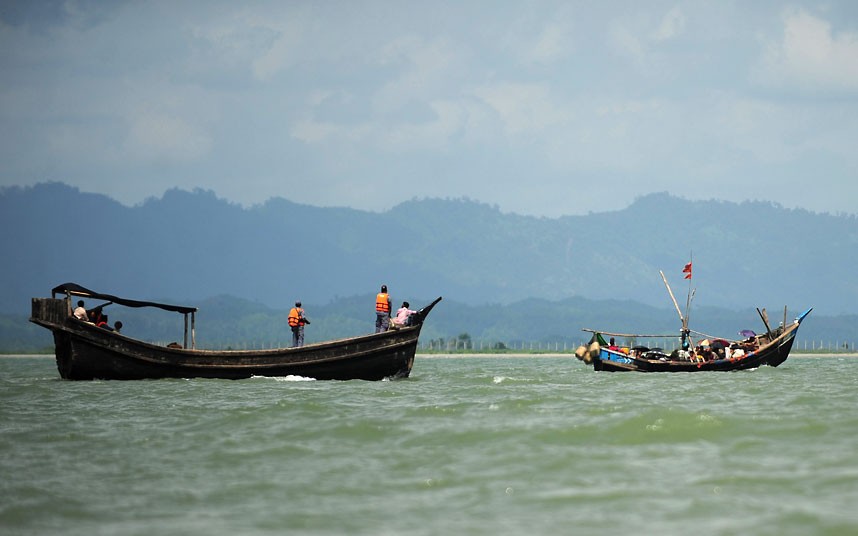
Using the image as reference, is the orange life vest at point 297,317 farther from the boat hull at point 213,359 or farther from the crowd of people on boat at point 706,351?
the crowd of people on boat at point 706,351

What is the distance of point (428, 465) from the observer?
1845 centimetres

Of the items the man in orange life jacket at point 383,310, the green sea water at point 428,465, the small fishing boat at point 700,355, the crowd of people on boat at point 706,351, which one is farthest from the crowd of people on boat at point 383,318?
the crowd of people on boat at point 706,351

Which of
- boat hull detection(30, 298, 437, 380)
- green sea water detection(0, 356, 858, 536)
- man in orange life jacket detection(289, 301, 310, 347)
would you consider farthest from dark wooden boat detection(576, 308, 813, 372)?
green sea water detection(0, 356, 858, 536)

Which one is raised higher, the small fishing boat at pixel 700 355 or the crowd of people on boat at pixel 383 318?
the crowd of people on boat at pixel 383 318

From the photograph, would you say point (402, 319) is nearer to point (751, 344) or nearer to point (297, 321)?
point (297, 321)

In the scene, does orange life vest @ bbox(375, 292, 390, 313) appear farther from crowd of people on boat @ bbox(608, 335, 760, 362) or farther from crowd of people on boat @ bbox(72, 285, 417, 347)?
crowd of people on boat @ bbox(608, 335, 760, 362)

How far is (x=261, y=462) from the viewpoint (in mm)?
18891

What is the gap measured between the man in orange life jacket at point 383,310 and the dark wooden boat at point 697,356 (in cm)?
1102

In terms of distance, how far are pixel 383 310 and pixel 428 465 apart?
17633 millimetres

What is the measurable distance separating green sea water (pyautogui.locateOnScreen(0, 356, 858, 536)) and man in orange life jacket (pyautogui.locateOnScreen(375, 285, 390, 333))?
5867mm

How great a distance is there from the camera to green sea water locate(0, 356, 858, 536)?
1450 cm

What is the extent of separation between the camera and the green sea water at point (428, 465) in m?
14.5

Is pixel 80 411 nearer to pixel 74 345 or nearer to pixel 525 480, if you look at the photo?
pixel 74 345

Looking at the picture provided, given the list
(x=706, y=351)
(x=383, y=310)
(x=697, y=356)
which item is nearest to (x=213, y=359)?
(x=383, y=310)
